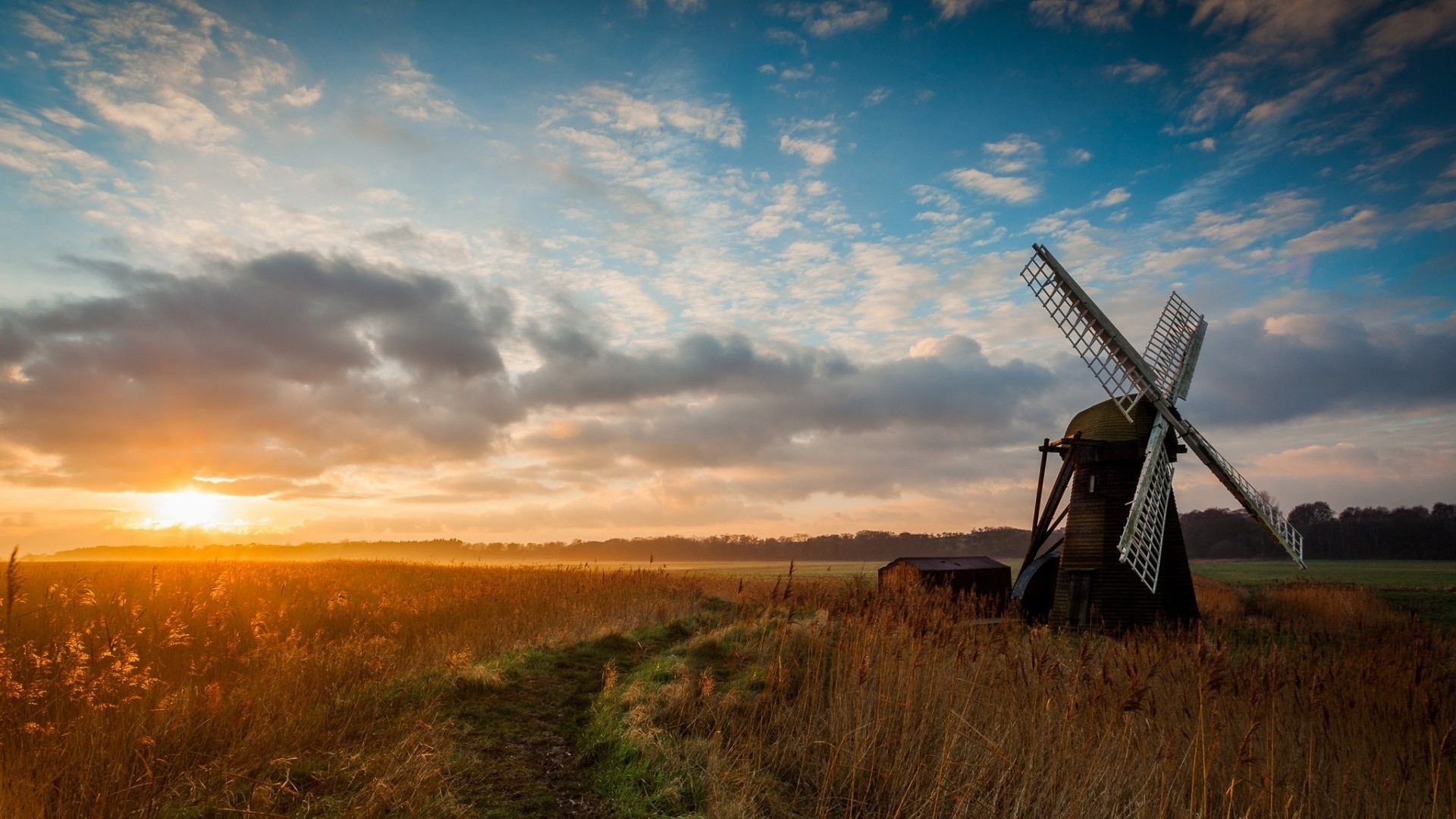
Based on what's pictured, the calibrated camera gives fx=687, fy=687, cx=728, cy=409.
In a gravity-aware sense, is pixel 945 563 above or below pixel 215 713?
below

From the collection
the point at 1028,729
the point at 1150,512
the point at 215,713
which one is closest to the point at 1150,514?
the point at 1150,512

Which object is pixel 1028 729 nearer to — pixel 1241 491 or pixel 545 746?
pixel 545 746

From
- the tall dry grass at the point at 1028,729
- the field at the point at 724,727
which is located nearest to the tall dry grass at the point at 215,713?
the field at the point at 724,727

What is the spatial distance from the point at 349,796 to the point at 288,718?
5.21ft

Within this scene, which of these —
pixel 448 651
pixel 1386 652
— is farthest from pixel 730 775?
pixel 1386 652

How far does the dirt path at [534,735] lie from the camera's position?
609cm

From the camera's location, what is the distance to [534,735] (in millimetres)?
7730

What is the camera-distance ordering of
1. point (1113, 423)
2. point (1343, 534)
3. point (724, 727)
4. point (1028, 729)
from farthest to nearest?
1. point (1343, 534)
2. point (1113, 423)
3. point (724, 727)
4. point (1028, 729)

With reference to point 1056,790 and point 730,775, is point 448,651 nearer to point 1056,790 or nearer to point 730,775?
point 730,775

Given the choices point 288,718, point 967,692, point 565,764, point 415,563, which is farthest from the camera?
point 415,563

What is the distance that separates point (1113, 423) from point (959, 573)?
27.0ft

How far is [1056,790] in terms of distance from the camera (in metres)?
6.04

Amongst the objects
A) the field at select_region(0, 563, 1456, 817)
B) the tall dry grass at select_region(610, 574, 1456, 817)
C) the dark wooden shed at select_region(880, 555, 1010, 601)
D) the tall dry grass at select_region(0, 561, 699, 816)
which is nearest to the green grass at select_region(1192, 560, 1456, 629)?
the dark wooden shed at select_region(880, 555, 1010, 601)

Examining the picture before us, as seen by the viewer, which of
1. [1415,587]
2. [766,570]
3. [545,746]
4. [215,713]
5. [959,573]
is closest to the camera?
[215,713]
